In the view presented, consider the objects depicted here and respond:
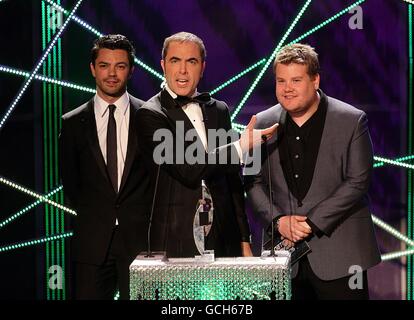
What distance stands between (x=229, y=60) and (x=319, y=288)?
5.87ft

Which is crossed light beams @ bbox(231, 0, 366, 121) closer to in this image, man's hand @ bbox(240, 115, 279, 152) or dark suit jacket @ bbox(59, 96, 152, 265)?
dark suit jacket @ bbox(59, 96, 152, 265)

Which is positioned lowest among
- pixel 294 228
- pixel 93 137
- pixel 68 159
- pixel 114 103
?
pixel 294 228

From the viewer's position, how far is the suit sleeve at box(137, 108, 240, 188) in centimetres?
390

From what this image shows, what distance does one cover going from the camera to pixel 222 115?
13.8ft

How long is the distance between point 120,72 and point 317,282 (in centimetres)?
145

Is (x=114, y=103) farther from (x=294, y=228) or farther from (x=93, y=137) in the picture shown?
(x=294, y=228)

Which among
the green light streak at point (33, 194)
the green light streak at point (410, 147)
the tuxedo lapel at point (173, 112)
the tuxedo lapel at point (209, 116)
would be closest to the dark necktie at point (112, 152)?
the tuxedo lapel at point (173, 112)

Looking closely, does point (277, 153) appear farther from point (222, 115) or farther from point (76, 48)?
point (76, 48)

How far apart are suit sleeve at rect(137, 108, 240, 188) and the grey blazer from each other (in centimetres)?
34

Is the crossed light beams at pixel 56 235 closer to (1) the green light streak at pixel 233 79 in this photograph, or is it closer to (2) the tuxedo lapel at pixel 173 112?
(1) the green light streak at pixel 233 79

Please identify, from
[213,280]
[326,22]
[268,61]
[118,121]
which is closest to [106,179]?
[118,121]

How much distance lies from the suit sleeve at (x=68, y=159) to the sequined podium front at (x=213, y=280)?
3.95ft

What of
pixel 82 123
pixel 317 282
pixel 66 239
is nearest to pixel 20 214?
pixel 66 239

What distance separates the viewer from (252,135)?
3.86m
